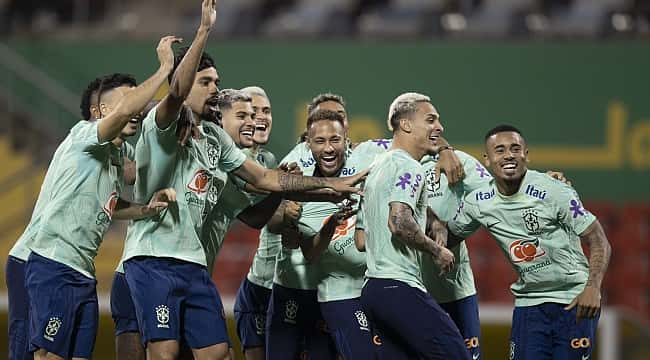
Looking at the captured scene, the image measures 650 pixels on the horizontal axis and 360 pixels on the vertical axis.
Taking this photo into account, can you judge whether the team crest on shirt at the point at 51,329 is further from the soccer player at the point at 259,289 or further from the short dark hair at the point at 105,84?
the soccer player at the point at 259,289

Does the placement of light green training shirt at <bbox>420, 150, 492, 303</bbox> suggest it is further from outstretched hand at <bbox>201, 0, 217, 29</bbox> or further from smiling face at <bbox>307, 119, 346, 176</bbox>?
outstretched hand at <bbox>201, 0, 217, 29</bbox>

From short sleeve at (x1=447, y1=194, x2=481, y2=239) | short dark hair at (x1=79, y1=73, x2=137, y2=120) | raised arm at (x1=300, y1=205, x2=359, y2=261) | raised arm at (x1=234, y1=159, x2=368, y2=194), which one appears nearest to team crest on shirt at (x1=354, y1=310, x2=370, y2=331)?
raised arm at (x1=300, y1=205, x2=359, y2=261)

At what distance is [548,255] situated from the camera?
25.5 feet

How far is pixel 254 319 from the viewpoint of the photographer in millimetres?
8500

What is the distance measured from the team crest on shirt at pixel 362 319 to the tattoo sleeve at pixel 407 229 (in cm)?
102

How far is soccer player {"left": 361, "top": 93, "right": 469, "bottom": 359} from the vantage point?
679 centimetres

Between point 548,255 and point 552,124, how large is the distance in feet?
24.6

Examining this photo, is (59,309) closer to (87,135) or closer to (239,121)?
(87,135)

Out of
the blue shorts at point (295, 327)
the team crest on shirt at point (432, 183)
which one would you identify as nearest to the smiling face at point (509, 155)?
the team crest on shirt at point (432, 183)

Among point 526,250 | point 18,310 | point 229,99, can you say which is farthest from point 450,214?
point 18,310

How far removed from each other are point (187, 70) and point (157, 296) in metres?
1.25

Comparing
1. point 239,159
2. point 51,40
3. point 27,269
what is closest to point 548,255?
point 239,159

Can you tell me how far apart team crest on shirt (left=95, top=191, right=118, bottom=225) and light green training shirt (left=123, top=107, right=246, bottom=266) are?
220 millimetres

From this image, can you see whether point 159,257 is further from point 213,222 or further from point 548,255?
point 548,255
